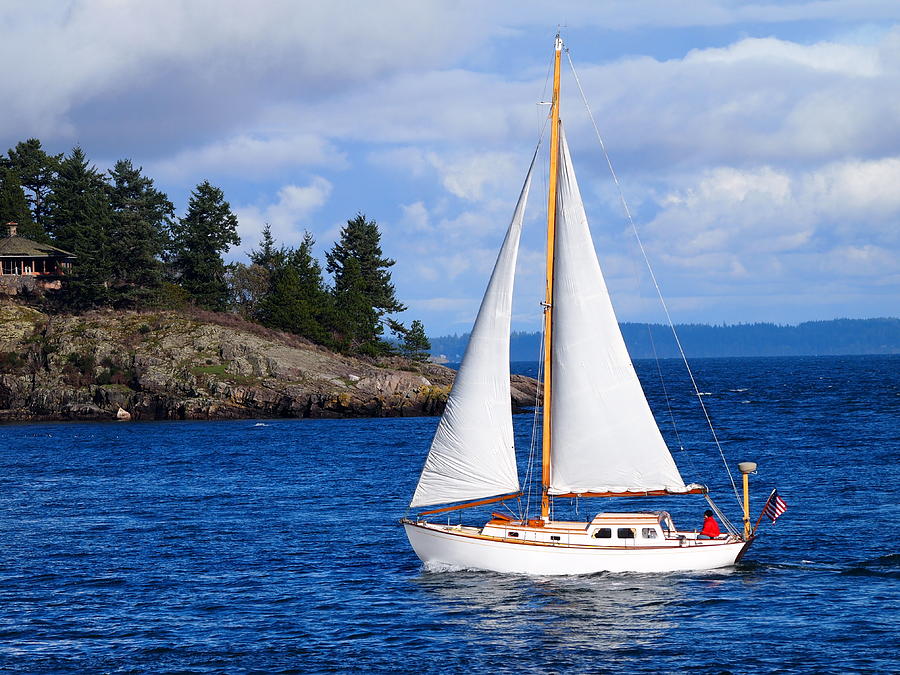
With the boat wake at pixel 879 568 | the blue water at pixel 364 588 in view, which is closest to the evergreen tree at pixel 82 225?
the blue water at pixel 364 588

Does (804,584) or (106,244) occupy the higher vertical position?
(106,244)

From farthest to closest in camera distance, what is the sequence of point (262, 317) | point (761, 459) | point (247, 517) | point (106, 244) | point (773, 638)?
point (262, 317) < point (106, 244) < point (761, 459) < point (247, 517) < point (773, 638)

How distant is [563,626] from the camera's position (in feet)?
94.3

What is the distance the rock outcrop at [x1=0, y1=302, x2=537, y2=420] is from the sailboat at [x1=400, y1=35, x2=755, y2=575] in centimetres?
6442

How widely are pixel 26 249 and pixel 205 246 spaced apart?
19479 mm

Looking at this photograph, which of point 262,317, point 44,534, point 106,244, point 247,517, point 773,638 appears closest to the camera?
point 773,638

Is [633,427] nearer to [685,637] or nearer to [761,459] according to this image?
[685,637]

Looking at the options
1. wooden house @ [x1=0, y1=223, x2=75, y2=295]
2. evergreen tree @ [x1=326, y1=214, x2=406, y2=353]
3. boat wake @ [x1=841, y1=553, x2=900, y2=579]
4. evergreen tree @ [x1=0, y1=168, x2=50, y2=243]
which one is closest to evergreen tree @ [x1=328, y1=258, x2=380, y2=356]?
evergreen tree @ [x1=326, y1=214, x2=406, y2=353]

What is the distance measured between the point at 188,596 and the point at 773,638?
703 inches

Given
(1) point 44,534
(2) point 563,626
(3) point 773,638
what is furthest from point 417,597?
(1) point 44,534

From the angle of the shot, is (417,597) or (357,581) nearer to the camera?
(417,597)

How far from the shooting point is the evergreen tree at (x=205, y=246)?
11394 cm

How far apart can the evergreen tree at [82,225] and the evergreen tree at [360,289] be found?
25.0m

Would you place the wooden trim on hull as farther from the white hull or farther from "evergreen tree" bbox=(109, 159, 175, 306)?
"evergreen tree" bbox=(109, 159, 175, 306)
